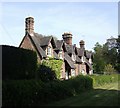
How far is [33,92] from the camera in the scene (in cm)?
2039

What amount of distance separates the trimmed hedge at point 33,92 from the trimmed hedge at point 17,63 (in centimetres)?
202

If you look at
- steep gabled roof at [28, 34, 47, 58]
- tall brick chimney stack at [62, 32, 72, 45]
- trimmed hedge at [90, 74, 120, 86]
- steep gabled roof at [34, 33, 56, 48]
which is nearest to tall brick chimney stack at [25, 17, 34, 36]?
steep gabled roof at [28, 34, 47, 58]

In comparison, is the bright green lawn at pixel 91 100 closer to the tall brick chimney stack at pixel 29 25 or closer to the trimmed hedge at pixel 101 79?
the trimmed hedge at pixel 101 79

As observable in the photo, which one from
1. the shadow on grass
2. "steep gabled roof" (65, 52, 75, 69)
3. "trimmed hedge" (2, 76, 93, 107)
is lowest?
the shadow on grass

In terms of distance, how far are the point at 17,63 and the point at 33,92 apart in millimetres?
3691

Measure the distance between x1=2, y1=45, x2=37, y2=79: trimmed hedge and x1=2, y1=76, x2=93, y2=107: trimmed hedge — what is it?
6.63 feet

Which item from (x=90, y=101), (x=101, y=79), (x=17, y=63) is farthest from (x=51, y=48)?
(x=90, y=101)

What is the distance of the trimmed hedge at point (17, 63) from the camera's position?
835 inches

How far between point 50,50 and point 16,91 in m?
27.3

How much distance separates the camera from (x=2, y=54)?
67.9ft

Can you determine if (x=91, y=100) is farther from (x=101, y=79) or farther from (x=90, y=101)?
(x=101, y=79)

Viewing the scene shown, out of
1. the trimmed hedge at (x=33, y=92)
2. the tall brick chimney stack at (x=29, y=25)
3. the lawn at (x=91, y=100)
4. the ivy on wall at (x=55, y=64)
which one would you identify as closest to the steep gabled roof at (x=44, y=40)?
the tall brick chimney stack at (x=29, y=25)

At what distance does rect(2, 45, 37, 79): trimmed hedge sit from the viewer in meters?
21.2

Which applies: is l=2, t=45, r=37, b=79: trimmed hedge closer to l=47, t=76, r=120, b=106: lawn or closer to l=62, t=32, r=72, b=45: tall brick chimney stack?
l=47, t=76, r=120, b=106: lawn
